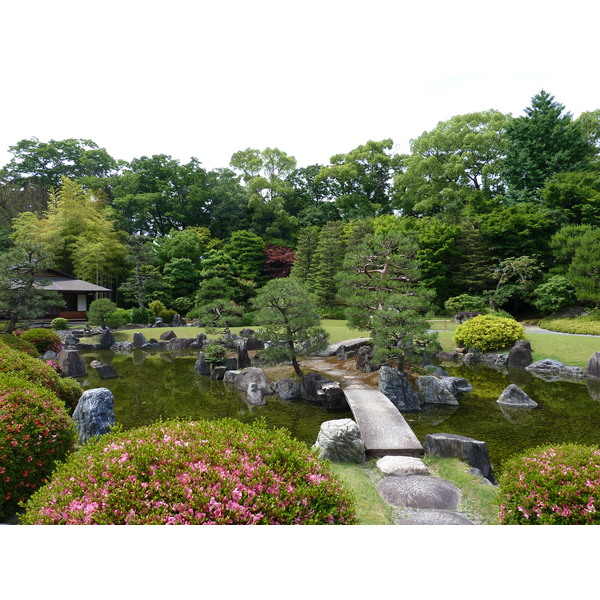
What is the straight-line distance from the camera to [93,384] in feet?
33.2

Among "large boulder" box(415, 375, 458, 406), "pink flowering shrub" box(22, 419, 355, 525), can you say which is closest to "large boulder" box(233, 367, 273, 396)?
"large boulder" box(415, 375, 458, 406)

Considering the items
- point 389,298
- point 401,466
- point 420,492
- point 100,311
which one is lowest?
point 100,311

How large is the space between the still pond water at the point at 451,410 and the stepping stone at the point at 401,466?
1.15 m

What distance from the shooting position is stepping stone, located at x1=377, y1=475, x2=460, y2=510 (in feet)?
13.0

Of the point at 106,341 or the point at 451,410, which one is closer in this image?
the point at 451,410

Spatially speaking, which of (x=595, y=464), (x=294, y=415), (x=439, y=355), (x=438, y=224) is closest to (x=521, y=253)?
(x=438, y=224)

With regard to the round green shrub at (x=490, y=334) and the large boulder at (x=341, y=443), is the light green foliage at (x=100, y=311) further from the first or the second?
the large boulder at (x=341, y=443)

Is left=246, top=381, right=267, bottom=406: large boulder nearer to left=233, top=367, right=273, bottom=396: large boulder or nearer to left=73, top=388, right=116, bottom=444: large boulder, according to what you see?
left=233, top=367, right=273, bottom=396: large boulder

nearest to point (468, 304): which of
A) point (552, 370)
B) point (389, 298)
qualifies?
point (552, 370)

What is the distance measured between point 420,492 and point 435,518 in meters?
0.48

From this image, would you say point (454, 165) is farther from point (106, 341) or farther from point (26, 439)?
point (26, 439)

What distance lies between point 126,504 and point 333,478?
1.20 meters

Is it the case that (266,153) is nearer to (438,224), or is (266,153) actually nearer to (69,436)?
(438,224)

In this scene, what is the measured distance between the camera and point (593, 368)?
33.6 ft
